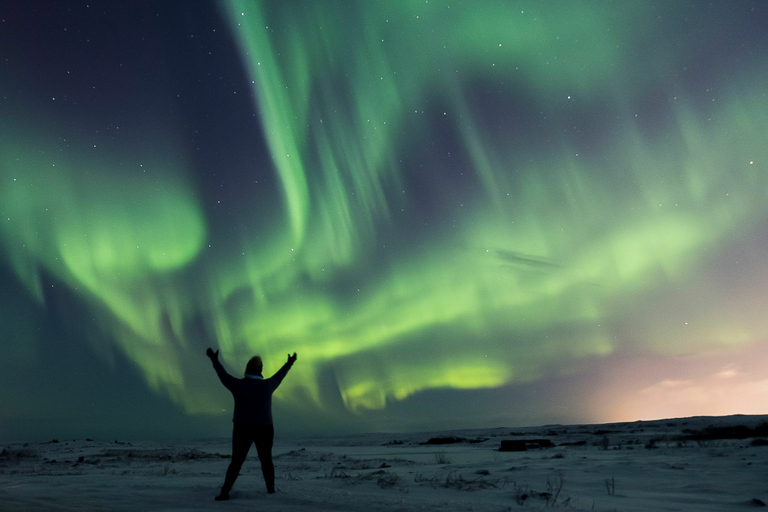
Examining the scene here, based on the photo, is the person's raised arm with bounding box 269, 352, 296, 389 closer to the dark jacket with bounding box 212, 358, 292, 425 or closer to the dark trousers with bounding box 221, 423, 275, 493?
the dark jacket with bounding box 212, 358, 292, 425

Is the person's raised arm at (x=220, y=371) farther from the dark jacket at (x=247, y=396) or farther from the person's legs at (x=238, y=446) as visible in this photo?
the person's legs at (x=238, y=446)

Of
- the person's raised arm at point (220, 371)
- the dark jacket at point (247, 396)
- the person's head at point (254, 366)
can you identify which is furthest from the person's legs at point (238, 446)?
the person's head at point (254, 366)

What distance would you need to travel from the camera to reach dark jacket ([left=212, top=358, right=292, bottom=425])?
659 cm

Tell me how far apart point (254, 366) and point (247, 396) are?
1.42ft

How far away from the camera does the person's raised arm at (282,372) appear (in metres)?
6.87

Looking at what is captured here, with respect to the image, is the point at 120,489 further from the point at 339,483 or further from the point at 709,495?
the point at 709,495

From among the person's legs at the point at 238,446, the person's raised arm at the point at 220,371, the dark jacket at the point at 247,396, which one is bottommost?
the person's legs at the point at 238,446

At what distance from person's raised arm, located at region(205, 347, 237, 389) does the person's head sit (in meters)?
0.23

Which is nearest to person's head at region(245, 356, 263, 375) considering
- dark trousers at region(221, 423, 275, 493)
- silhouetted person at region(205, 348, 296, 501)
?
silhouetted person at region(205, 348, 296, 501)

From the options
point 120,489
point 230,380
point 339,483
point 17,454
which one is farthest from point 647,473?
point 17,454

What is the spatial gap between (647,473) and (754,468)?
205cm

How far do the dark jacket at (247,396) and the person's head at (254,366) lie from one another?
0.46 ft

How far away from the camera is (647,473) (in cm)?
1045

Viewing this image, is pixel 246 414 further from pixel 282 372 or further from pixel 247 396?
pixel 282 372
